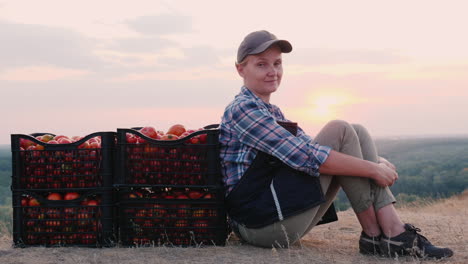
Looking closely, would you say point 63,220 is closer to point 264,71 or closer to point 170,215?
point 170,215

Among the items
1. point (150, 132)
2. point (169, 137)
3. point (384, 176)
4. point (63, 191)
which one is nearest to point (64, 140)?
point (63, 191)

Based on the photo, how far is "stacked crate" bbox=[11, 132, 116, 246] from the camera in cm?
483

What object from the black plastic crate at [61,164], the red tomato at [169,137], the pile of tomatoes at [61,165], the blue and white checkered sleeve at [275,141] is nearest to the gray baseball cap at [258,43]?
the blue and white checkered sleeve at [275,141]

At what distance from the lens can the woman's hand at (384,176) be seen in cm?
412

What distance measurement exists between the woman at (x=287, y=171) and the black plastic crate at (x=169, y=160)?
0.13 metres

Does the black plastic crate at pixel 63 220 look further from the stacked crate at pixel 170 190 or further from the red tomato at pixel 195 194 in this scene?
the red tomato at pixel 195 194

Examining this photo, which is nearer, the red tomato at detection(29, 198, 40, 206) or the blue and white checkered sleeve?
the blue and white checkered sleeve

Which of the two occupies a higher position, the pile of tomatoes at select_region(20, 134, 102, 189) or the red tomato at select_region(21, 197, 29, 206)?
the pile of tomatoes at select_region(20, 134, 102, 189)

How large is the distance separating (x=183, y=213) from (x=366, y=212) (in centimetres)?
160

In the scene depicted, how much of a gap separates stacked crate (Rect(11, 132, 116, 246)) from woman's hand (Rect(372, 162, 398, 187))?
2.37m

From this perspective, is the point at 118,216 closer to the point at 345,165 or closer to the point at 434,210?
the point at 345,165

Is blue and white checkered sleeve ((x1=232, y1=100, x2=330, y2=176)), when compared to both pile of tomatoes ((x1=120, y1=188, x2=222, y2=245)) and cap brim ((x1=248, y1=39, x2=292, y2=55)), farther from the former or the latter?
pile of tomatoes ((x1=120, y1=188, x2=222, y2=245))

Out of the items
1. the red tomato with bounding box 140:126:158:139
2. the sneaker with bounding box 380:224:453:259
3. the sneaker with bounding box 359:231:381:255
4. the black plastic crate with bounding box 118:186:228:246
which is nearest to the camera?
the sneaker with bounding box 380:224:453:259

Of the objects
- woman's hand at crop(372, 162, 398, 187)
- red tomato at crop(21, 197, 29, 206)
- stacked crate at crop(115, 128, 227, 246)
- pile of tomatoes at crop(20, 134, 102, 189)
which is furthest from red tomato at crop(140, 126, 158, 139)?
woman's hand at crop(372, 162, 398, 187)
